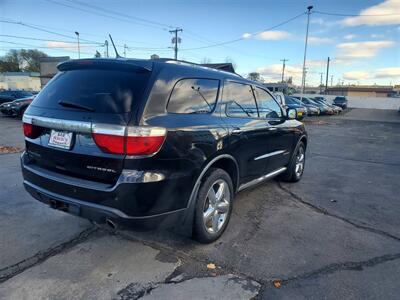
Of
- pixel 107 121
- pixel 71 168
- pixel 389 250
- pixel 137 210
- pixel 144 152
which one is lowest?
pixel 389 250

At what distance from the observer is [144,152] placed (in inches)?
102

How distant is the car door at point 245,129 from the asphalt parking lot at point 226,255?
2.31 feet

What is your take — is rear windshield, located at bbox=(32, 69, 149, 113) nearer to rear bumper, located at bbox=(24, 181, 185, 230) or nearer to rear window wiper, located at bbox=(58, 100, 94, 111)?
rear window wiper, located at bbox=(58, 100, 94, 111)

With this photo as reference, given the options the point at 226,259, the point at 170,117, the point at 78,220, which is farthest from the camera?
the point at 78,220

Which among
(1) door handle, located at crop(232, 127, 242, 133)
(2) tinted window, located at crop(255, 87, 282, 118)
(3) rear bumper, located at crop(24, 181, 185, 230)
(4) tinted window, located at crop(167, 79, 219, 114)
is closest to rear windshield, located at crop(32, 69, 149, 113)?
(4) tinted window, located at crop(167, 79, 219, 114)

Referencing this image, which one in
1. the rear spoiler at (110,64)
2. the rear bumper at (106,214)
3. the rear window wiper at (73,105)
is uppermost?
the rear spoiler at (110,64)

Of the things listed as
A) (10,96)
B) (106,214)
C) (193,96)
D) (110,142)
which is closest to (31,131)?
(110,142)

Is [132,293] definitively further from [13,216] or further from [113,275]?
[13,216]

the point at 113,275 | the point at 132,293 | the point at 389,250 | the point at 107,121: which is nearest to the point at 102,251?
the point at 113,275

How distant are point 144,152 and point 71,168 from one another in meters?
0.76

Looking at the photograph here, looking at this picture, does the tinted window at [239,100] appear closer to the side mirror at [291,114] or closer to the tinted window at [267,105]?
the tinted window at [267,105]

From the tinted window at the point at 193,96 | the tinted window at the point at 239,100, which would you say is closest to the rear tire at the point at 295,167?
the tinted window at the point at 239,100

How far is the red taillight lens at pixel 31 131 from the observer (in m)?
3.19

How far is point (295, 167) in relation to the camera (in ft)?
19.4
